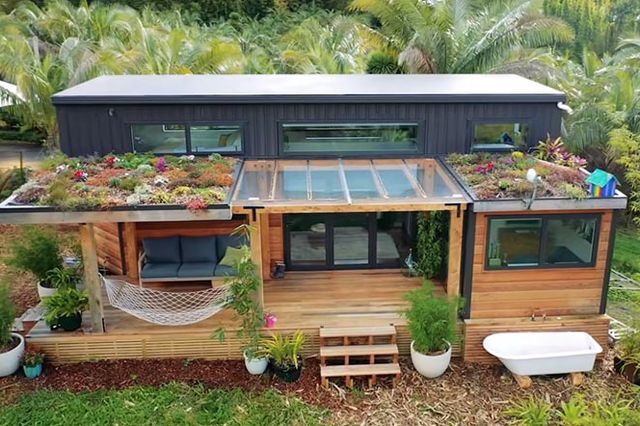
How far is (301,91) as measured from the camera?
10.0m

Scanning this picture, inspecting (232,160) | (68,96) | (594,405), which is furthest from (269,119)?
(594,405)

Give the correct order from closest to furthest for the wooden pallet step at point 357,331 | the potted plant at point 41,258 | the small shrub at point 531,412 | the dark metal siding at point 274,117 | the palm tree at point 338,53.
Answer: the small shrub at point 531,412
the wooden pallet step at point 357,331
the potted plant at point 41,258
the dark metal siding at point 274,117
the palm tree at point 338,53

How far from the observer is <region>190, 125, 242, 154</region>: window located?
9.95m

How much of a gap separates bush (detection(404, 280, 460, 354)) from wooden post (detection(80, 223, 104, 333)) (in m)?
4.51

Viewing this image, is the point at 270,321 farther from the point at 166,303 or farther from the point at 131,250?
the point at 131,250

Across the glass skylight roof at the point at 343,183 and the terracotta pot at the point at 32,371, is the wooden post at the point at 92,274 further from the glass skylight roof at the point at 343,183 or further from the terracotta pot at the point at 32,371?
the glass skylight roof at the point at 343,183

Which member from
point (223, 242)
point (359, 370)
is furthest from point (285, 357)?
point (223, 242)

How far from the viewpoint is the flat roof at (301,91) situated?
958cm

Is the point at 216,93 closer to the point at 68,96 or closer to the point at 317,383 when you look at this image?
the point at 68,96

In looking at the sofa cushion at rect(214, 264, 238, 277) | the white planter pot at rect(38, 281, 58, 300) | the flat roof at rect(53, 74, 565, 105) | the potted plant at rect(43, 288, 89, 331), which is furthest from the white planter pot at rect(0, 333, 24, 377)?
the flat roof at rect(53, 74, 565, 105)

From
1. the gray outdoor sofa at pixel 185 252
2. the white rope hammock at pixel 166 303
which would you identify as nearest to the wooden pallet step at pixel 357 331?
the white rope hammock at pixel 166 303

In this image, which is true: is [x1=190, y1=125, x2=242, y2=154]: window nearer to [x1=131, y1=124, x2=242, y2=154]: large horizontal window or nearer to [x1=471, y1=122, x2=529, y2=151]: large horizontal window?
[x1=131, y1=124, x2=242, y2=154]: large horizontal window

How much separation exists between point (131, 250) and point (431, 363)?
5.51 meters

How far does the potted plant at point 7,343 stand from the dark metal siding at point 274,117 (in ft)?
Answer: 9.50
